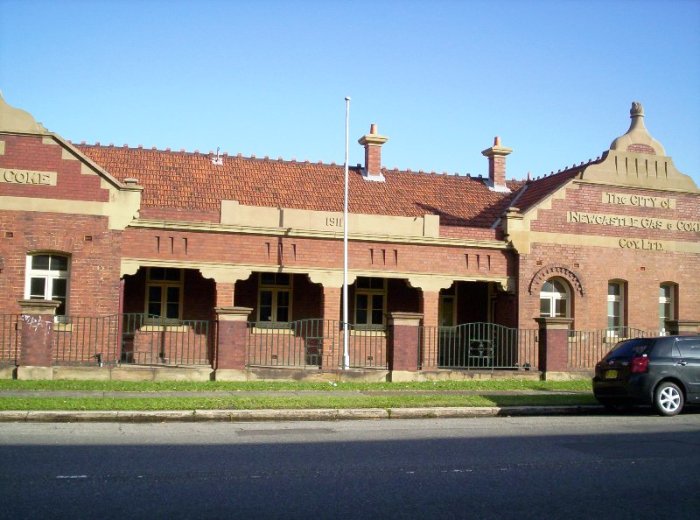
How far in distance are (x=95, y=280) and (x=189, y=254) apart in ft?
8.73

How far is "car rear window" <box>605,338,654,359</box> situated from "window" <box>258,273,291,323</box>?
39.5 feet

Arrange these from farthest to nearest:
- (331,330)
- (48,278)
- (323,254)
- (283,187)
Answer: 1. (283,187)
2. (323,254)
3. (331,330)
4. (48,278)

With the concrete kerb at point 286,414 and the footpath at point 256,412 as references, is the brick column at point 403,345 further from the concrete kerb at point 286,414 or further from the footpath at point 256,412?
the concrete kerb at point 286,414

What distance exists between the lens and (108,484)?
806 centimetres

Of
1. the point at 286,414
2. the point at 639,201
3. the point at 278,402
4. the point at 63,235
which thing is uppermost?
the point at 639,201

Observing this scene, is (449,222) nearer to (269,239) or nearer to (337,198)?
(337,198)

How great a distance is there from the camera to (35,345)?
59.5 feet

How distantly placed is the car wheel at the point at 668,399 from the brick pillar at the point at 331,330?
9.37m

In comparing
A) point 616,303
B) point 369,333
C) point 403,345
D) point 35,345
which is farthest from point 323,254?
point 616,303

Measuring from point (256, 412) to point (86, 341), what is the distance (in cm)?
935

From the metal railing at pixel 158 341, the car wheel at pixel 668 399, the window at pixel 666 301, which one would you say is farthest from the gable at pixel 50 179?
the window at pixel 666 301

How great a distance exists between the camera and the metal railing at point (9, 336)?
20281mm

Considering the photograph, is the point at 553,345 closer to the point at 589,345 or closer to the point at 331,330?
the point at 589,345

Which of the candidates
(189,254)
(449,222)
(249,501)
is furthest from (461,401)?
(449,222)
